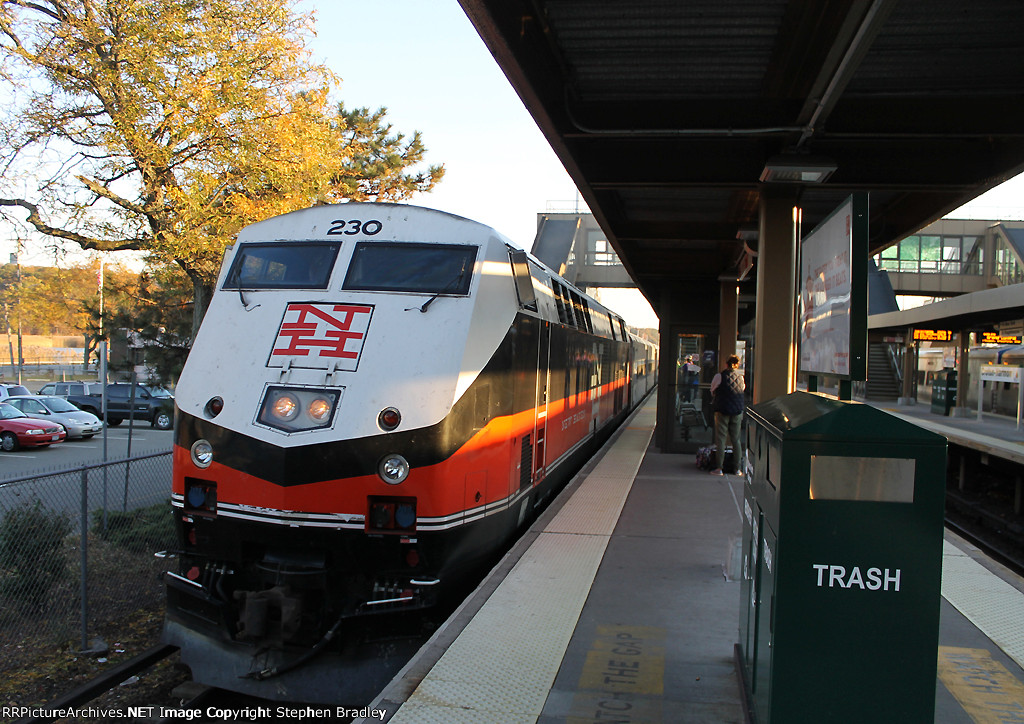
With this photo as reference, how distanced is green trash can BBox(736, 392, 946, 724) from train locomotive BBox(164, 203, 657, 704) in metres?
3.01

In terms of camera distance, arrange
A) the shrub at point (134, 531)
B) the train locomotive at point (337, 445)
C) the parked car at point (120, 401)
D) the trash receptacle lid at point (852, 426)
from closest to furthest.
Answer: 1. the trash receptacle lid at point (852, 426)
2. the train locomotive at point (337, 445)
3. the shrub at point (134, 531)
4. the parked car at point (120, 401)

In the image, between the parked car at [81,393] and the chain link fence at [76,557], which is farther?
the parked car at [81,393]

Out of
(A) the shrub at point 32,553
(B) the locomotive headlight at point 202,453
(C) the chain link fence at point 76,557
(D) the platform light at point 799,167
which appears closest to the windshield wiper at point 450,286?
(B) the locomotive headlight at point 202,453

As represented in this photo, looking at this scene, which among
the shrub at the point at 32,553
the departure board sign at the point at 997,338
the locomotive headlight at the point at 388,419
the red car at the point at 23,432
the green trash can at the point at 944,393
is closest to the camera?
the locomotive headlight at the point at 388,419

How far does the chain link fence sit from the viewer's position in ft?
22.6

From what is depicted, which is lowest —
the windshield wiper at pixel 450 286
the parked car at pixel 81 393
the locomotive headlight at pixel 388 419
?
the parked car at pixel 81 393

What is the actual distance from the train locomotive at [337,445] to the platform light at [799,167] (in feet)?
8.36

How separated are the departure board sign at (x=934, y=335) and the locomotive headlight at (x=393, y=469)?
27717mm

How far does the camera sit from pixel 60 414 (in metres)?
23.8

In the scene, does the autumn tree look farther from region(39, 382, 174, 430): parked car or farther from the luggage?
region(39, 382, 174, 430): parked car

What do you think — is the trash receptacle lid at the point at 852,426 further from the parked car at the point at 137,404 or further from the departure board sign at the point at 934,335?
the departure board sign at the point at 934,335

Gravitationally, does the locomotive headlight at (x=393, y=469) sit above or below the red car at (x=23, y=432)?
A: above

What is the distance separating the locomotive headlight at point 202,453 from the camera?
564 centimetres

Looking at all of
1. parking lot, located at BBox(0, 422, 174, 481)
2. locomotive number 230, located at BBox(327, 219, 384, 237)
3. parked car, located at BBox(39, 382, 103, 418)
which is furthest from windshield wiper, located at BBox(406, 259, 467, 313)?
parked car, located at BBox(39, 382, 103, 418)
